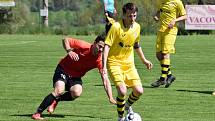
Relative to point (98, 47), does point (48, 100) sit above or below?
below

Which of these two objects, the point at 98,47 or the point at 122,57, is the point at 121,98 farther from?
the point at 98,47

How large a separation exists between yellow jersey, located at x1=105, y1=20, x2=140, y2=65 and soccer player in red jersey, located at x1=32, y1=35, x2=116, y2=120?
13.6 inches

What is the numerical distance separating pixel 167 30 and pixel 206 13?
23.3 metres

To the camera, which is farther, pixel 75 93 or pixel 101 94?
pixel 101 94

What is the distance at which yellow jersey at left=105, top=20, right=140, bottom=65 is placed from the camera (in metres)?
10.8

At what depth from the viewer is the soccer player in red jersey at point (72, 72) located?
11.4 meters

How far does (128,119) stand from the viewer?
413 inches

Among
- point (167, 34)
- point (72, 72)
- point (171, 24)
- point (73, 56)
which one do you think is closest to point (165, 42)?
point (167, 34)

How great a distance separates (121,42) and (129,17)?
477 mm

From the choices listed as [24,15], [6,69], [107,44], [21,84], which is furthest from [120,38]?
[24,15]

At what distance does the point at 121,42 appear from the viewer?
10914mm

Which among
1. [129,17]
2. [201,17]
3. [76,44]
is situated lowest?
[201,17]

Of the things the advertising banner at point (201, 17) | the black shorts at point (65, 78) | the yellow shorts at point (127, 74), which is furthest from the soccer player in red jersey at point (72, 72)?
the advertising banner at point (201, 17)

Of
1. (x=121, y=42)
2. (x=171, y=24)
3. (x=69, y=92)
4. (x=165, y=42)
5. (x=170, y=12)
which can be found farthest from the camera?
(x=170, y=12)
